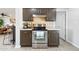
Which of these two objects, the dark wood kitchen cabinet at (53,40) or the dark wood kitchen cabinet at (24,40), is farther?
the dark wood kitchen cabinet at (24,40)

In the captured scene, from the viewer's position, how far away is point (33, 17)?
159 inches

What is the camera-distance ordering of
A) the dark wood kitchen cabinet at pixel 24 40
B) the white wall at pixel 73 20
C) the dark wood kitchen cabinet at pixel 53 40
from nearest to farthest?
the white wall at pixel 73 20, the dark wood kitchen cabinet at pixel 53 40, the dark wood kitchen cabinet at pixel 24 40

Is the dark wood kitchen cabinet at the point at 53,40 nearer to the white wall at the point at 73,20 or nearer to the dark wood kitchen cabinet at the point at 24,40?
the white wall at the point at 73,20

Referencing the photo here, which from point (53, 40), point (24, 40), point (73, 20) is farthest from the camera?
point (24, 40)

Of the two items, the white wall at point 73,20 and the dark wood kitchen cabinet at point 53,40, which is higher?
the white wall at point 73,20

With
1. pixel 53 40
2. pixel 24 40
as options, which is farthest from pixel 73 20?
pixel 24 40

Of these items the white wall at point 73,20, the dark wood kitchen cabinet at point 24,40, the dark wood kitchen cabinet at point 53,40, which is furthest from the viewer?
the dark wood kitchen cabinet at point 24,40

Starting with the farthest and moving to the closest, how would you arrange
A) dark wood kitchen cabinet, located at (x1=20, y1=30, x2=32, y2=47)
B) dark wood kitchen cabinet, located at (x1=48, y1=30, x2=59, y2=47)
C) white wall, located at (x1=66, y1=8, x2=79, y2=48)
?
dark wood kitchen cabinet, located at (x1=20, y1=30, x2=32, y2=47) < dark wood kitchen cabinet, located at (x1=48, y1=30, x2=59, y2=47) < white wall, located at (x1=66, y1=8, x2=79, y2=48)

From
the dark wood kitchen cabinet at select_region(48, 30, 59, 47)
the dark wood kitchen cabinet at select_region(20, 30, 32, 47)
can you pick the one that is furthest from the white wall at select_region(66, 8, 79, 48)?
the dark wood kitchen cabinet at select_region(20, 30, 32, 47)

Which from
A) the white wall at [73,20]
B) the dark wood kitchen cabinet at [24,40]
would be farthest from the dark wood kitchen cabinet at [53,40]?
the dark wood kitchen cabinet at [24,40]

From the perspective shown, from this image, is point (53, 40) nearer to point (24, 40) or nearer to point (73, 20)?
point (73, 20)

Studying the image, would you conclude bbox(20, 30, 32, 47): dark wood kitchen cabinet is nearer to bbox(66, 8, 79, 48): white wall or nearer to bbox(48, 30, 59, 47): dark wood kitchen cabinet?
bbox(48, 30, 59, 47): dark wood kitchen cabinet

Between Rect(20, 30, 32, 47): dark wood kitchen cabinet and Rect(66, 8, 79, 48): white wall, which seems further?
Rect(20, 30, 32, 47): dark wood kitchen cabinet
